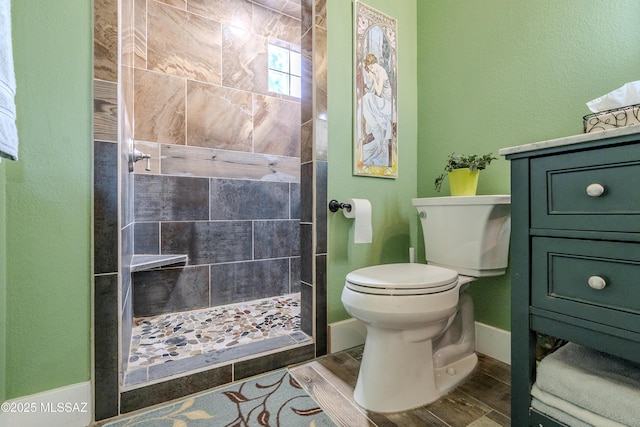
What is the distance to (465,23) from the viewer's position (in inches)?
60.7

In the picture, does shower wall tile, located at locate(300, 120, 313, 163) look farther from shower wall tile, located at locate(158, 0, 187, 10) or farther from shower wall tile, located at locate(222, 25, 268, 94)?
shower wall tile, located at locate(158, 0, 187, 10)

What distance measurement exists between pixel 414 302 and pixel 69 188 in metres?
1.21

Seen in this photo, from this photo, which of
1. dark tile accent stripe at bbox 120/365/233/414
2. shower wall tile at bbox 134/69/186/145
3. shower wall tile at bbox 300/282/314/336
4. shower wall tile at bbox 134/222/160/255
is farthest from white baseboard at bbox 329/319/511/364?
shower wall tile at bbox 134/69/186/145

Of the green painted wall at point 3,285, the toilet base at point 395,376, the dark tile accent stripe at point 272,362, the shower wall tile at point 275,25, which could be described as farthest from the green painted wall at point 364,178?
the green painted wall at point 3,285

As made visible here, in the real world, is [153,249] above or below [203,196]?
below

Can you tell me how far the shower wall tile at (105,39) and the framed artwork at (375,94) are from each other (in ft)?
3.48

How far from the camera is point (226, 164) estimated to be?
2195 millimetres

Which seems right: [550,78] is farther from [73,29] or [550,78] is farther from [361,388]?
[73,29]

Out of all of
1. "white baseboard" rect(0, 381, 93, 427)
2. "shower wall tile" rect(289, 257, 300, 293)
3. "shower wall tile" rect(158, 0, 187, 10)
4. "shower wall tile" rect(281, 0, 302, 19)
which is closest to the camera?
"white baseboard" rect(0, 381, 93, 427)

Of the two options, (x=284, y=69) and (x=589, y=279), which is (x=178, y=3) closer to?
(x=284, y=69)

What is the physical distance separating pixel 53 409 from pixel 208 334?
0.73m

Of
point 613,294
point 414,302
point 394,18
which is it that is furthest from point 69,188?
point 394,18

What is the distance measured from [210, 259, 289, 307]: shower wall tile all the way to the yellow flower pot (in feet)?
5.02

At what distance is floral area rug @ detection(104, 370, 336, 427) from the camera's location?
0.99 m
